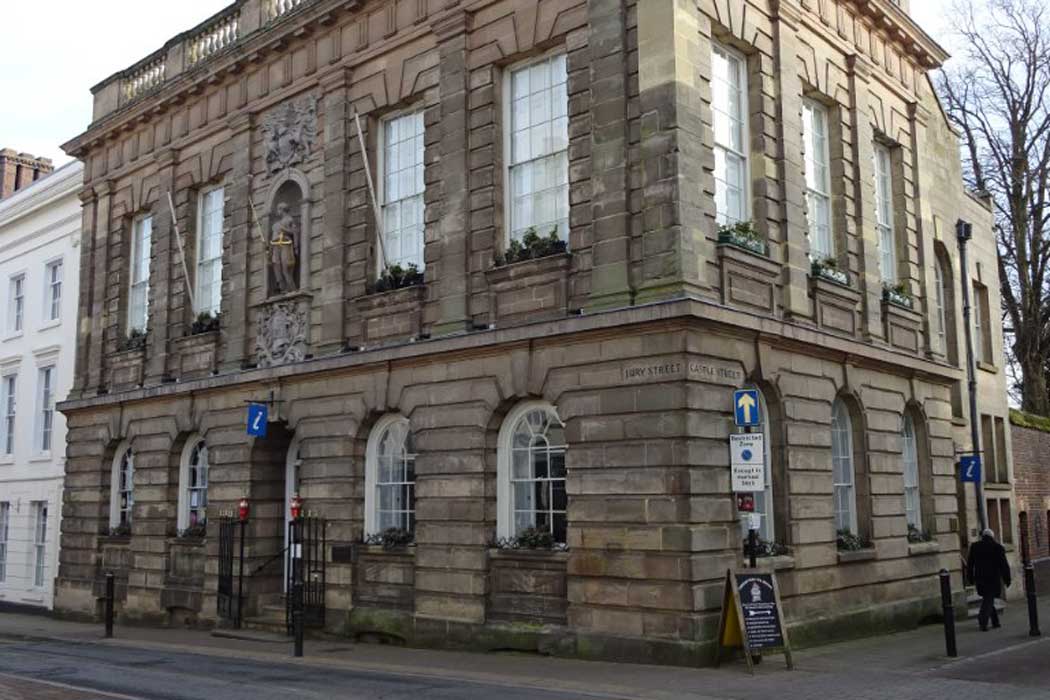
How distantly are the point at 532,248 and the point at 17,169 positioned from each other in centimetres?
3001

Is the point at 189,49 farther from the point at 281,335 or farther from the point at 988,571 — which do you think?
the point at 988,571

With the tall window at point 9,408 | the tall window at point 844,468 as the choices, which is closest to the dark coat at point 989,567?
the tall window at point 844,468

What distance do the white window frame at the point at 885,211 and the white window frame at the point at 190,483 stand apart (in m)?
14.4

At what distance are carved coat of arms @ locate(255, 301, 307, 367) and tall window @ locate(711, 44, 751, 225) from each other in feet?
27.2

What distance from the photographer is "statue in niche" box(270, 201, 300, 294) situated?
20141mm

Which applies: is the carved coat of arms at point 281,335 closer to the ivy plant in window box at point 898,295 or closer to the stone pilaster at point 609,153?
the stone pilaster at point 609,153

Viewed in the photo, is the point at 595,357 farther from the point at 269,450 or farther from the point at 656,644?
the point at 269,450

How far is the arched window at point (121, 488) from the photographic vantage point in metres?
24.6

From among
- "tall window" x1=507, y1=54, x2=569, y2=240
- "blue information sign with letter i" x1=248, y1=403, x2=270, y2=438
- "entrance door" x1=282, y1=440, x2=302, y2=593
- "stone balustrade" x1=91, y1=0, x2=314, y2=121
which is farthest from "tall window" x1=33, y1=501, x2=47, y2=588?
"tall window" x1=507, y1=54, x2=569, y2=240

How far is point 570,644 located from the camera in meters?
14.2

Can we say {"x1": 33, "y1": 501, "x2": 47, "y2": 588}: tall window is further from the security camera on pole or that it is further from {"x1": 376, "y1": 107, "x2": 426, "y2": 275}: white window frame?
the security camera on pole

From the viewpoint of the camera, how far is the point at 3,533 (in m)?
30.7

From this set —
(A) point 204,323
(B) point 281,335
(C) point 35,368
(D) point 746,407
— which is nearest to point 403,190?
(B) point 281,335

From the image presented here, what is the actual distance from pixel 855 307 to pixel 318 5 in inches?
450
